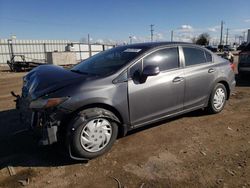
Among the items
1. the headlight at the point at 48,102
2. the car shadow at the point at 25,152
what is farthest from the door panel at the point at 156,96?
the car shadow at the point at 25,152

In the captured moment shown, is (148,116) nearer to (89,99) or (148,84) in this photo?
(148,84)

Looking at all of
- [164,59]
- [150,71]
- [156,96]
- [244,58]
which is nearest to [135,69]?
[150,71]

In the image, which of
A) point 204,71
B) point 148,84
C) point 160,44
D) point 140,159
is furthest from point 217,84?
point 140,159

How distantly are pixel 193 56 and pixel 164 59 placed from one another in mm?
805

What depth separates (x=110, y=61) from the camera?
164 inches

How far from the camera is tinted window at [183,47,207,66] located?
14.9 feet

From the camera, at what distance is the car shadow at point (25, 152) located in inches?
134

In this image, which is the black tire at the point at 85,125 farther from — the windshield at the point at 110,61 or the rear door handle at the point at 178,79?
the rear door handle at the point at 178,79

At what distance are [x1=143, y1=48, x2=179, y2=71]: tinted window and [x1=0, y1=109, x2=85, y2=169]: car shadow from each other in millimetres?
1911

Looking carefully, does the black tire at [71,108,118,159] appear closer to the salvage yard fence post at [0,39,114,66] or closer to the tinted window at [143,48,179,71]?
the tinted window at [143,48,179,71]

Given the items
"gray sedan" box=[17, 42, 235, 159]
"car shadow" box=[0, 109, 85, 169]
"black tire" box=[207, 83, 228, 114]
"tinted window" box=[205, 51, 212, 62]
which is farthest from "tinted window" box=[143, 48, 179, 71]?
"car shadow" box=[0, 109, 85, 169]

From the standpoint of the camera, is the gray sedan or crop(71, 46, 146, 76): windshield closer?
the gray sedan

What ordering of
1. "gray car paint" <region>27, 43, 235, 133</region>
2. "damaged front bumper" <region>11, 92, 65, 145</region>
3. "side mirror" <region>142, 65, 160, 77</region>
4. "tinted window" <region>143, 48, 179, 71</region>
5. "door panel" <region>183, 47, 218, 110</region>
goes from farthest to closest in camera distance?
"door panel" <region>183, 47, 218, 110</region>, "tinted window" <region>143, 48, 179, 71</region>, "side mirror" <region>142, 65, 160, 77</region>, "gray car paint" <region>27, 43, 235, 133</region>, "damaged front bumper" <region>11, 92, 65, 145</region>

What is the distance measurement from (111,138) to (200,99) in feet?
6.87
